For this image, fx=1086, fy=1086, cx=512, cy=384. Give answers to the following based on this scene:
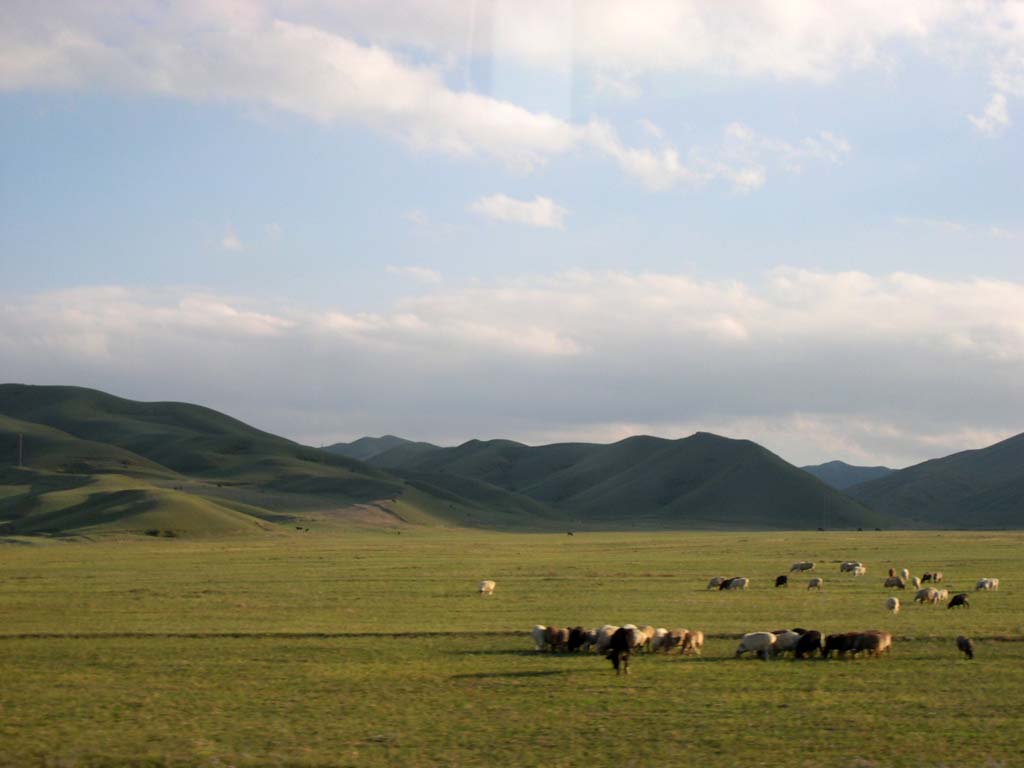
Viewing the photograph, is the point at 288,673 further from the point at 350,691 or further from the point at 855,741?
the point at 855,741

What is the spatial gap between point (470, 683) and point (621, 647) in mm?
3935

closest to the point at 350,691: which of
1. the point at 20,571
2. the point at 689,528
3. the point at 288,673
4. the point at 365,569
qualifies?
the point at 288,673

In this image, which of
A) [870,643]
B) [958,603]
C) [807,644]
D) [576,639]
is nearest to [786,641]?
[807,644]

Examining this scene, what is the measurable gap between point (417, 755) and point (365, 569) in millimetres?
40805

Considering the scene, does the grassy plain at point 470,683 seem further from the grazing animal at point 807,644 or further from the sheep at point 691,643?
the grazing animal at point 807,644

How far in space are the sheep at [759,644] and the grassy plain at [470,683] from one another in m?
0.53

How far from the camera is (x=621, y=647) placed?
23.3m

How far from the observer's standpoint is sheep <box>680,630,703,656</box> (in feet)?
80.5

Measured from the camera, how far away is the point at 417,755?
15258mm

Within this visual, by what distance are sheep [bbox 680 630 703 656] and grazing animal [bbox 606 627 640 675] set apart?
108 cm

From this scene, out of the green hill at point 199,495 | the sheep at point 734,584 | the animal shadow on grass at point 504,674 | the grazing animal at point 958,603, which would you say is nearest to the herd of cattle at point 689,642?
the animal shadow on grass at point 504,674

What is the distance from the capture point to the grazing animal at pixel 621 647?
72.3 ft

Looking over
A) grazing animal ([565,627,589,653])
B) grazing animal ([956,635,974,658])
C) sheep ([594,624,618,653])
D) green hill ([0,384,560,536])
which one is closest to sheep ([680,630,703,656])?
sheep ([594,624,618,653])

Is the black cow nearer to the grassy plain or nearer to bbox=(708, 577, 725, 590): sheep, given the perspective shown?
the grassy plain
